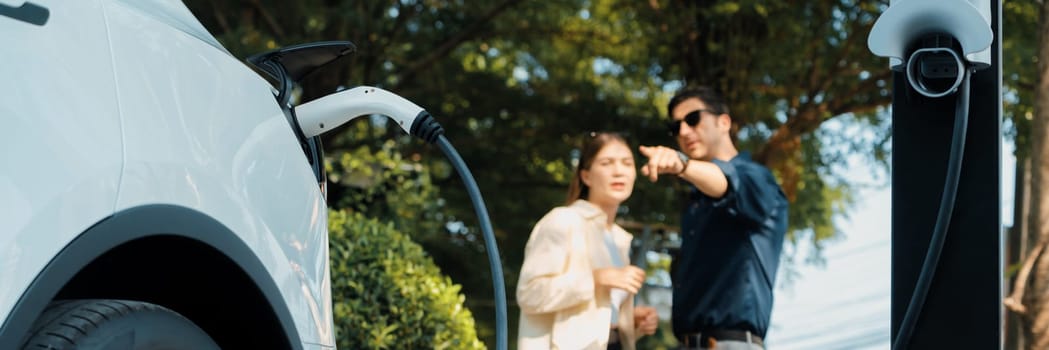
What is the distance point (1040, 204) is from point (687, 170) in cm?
293

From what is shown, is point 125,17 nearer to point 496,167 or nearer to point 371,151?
point 371,151

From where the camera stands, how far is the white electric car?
5.58 feet

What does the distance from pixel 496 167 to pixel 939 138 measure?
11.5 metres

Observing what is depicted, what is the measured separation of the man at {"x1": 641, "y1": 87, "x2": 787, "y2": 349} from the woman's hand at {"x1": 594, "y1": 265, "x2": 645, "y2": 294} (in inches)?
10.7

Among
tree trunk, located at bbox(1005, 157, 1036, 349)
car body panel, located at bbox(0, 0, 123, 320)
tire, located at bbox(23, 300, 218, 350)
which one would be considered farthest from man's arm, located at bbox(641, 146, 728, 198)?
tree trunk, located at bbox(1005, 157, 1036, 349)

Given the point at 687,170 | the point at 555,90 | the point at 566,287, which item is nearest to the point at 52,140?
the point at 687,170

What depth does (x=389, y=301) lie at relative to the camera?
6539 mm

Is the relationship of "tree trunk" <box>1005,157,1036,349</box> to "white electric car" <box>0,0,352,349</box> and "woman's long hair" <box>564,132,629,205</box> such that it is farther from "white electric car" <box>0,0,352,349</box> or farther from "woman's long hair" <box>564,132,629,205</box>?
"white electric car" <box>0,0,352,349</box>

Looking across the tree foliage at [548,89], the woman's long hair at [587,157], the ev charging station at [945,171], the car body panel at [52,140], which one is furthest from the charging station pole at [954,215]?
the tree foliage at [548,89]

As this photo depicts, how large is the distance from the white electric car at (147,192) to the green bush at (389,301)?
3941mm

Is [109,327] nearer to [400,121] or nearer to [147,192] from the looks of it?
[147,192]

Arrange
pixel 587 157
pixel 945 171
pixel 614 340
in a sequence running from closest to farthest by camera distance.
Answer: pixel 945 171 < pixel 614 340 < pixel 587 157

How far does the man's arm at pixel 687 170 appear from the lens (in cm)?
422

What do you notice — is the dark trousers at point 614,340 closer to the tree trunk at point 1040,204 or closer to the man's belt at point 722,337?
the man's belt at point 722,337
